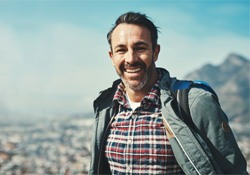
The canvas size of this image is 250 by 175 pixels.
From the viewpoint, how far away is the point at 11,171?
88.7 ft

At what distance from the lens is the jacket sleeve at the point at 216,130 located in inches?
60.7

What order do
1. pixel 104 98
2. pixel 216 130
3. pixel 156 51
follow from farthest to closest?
pixel 104 98 < pixel 156 51 < pixel 216 130

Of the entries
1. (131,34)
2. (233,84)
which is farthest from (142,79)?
(233,84)

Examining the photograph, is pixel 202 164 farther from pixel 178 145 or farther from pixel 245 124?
pixel 245 124

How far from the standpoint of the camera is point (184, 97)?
160 cm

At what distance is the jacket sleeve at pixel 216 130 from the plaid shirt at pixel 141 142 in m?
0.21

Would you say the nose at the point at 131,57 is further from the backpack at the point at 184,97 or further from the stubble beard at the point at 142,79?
the backpack at the point at 184,97

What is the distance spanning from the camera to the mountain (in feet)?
415

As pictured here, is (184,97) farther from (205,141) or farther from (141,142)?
(141,142)

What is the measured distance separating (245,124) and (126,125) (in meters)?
118

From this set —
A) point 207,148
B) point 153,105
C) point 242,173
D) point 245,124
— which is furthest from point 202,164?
point 245,124

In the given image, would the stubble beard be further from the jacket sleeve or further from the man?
the jacket sleeve

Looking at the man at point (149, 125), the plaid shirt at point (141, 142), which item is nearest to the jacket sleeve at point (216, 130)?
the man at point (149, 125)

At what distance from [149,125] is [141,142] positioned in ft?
0.30
